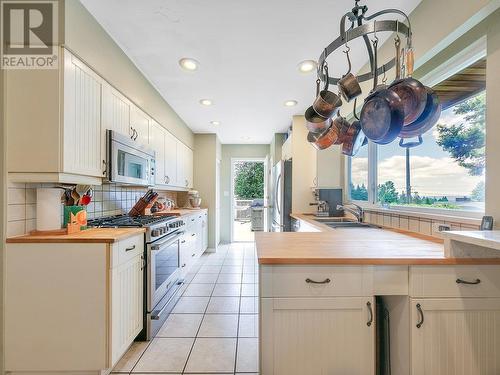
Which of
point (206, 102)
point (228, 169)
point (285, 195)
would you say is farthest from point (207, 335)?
point (228, 169)

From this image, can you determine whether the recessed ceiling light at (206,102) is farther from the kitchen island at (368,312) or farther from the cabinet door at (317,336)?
the cabinet door at (317,336)

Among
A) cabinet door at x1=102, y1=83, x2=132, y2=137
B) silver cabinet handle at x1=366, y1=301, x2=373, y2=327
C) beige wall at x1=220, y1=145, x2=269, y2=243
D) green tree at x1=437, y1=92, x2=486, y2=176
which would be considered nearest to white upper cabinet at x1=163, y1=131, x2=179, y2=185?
cabinet door at x1=102, y1=83, x2=132, y2=137

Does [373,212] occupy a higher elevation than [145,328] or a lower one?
higher

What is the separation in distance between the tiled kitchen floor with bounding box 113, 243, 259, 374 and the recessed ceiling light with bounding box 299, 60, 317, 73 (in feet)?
8.12

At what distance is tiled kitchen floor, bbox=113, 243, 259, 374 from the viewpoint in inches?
66.4

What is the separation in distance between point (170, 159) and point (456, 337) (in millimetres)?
3499

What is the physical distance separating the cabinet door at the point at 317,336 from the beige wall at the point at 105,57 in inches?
78.0

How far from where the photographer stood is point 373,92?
1.28 m

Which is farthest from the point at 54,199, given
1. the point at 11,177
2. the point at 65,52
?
the point at 65,52

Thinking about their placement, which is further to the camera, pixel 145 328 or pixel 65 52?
pixel 145 328

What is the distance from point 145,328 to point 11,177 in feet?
4.73

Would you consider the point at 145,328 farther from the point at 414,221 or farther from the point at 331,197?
the point at 331,197

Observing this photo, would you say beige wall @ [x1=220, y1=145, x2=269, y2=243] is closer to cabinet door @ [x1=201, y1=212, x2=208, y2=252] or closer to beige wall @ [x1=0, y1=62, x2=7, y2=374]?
cabinet door @ [x1=201, y1=212, x2=208, y2=252]

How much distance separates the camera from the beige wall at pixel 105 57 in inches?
61.7
